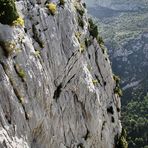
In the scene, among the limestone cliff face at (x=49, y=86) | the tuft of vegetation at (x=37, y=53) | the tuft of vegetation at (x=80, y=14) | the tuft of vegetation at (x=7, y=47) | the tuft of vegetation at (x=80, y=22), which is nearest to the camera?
the limestone cliff face at (x=49, y=86)

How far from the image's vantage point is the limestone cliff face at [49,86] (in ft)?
110

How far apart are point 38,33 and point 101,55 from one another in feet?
84.6

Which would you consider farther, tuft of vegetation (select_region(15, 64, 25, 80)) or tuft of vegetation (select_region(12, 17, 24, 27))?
tuft of vegetation (select_region(12, 17, 24, 27))

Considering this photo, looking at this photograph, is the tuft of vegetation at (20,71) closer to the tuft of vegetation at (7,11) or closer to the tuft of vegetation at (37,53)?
the tuft of vegetation at (37,53)

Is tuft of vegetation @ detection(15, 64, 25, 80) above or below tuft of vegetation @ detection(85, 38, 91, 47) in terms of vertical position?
above

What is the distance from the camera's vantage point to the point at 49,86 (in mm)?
39906

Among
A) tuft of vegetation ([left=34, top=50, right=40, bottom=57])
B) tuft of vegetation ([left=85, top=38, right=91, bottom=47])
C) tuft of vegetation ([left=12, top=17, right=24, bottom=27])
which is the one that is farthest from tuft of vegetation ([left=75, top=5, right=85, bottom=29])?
tuft of vegetation ([left=12, top=17, right=24, bottom=27])

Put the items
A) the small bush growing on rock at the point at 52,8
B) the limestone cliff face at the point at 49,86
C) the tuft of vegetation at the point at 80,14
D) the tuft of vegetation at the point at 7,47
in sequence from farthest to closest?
the tuft of vegetation at the point at 80,14, the small bush growing on rock at the point at 52,8, the tuft of vegetation at the point at 7,47, the limestone cliff face at the point at 49,86

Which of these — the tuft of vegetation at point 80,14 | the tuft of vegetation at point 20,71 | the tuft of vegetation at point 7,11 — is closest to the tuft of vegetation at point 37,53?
the tuft of vegetation at point 20,71

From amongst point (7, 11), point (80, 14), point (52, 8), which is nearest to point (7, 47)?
point (7, 11)

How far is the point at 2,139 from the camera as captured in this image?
97.0 ft

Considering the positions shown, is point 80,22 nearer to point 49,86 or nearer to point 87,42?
point 87,42

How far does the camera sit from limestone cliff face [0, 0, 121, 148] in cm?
3341

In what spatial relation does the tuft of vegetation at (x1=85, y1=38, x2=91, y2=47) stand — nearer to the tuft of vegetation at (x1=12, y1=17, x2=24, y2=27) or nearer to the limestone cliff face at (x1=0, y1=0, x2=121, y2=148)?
the limestone cliff face at (x1=0, y1=0, x2=121, y2=148)
